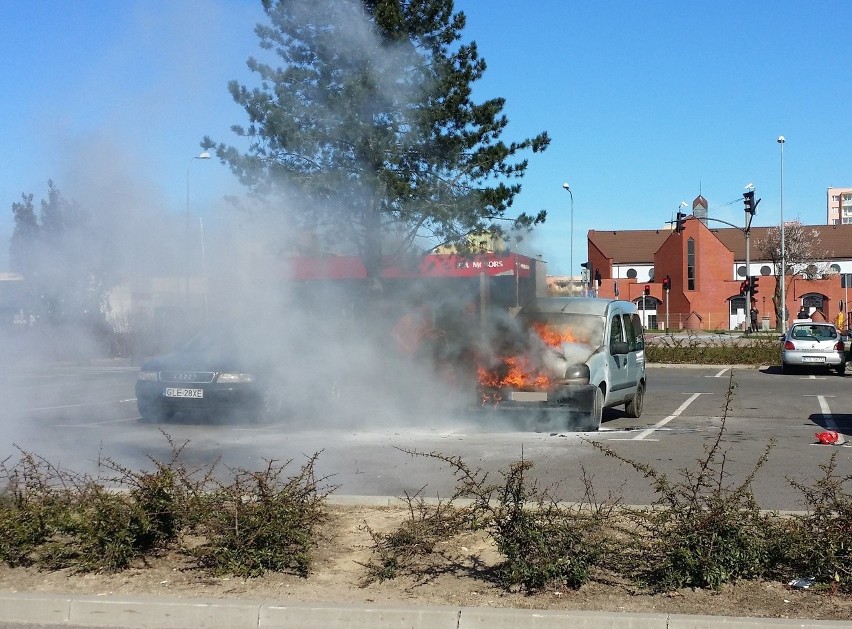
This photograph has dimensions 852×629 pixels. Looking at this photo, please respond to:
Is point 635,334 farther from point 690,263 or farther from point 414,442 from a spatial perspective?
point 690,263

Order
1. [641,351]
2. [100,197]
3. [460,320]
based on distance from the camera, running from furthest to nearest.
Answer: [641,351] < [460,320] < [100,197]

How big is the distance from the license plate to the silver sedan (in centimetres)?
1853

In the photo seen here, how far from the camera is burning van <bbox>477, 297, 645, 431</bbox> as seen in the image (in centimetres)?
1151

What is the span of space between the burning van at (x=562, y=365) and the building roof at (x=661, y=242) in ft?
241

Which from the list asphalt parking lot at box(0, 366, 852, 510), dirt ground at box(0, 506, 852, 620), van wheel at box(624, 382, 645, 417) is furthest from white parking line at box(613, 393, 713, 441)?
dirt ground at box(0, 506, 852, 620)

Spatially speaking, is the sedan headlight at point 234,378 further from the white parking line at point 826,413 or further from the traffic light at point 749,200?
the traffic light at point 749,200

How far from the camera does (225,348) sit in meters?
12.2

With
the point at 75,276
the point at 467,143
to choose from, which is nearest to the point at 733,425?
the point at 467,143

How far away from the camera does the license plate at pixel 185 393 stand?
472 inches

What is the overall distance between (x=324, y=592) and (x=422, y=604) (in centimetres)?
57

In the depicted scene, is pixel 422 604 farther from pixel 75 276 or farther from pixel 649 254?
pixel 649 254

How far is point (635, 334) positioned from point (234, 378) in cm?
620

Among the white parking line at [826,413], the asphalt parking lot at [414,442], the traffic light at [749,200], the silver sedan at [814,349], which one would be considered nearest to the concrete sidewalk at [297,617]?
the asphalt parking lot at [414,442]

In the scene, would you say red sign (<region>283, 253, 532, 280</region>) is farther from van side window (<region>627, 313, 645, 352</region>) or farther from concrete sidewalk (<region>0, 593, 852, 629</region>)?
concrete sidewalk (<region>0, 593, 852, 629</region>)
